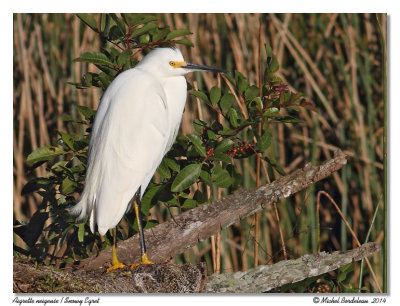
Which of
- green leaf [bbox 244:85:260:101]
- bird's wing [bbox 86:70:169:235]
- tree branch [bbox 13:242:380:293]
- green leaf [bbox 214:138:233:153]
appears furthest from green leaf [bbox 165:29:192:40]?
tree branch [bbox 13:242:380:293]

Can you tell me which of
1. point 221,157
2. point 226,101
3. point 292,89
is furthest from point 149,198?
point 292,89

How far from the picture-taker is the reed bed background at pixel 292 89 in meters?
2.37

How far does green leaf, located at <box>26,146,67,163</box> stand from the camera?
2.03m

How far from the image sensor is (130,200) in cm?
203

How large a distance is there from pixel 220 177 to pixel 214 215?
0.49 ft

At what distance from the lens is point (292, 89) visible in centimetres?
243

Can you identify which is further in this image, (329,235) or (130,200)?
(329,235)

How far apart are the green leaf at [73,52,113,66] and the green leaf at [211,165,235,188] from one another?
50 cm

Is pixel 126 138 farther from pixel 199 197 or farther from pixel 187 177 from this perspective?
pixel 199 197

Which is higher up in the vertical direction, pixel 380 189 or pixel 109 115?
pixel 109 115

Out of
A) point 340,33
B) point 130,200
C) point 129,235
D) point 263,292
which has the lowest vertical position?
point 263,292
